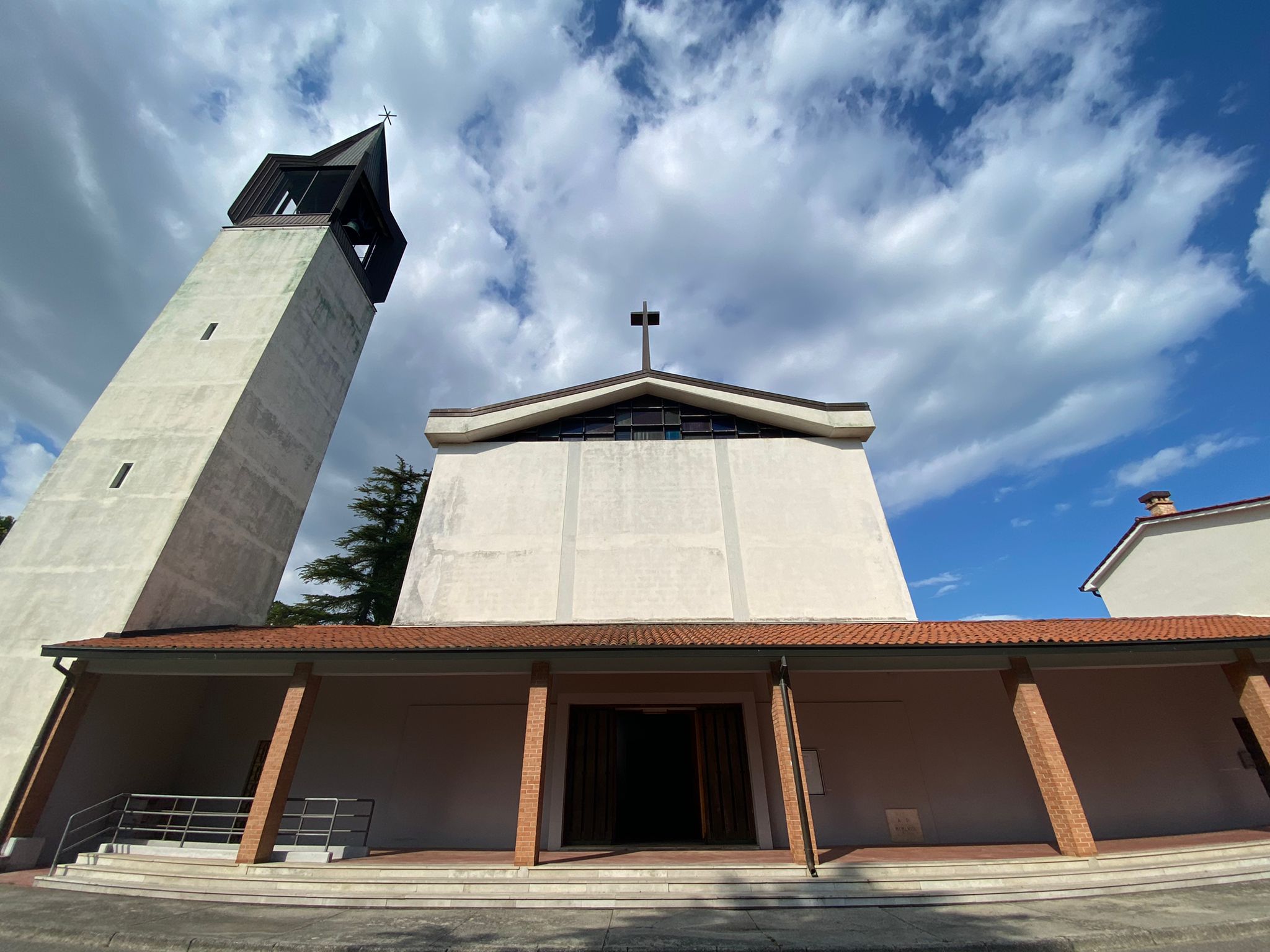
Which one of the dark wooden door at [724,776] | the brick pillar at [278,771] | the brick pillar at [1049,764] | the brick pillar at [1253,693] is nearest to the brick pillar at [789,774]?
the dark wooden door at [724,776]

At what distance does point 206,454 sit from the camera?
39.9 feet

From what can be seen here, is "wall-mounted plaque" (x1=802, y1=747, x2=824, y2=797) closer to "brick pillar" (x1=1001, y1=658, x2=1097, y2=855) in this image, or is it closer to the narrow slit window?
"brick pillar" (x1=1001, y1=658, x2=1097, y2=855)

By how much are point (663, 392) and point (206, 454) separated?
10679mm

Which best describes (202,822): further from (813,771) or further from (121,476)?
(813,771)

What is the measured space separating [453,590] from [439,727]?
9.34 ft

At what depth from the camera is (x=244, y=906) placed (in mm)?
6410

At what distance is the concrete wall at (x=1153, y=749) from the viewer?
9719 millimetres

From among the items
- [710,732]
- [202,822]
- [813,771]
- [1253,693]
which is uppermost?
[1253,693]

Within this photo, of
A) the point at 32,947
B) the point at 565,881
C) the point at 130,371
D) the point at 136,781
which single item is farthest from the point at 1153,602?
the point at 130,371

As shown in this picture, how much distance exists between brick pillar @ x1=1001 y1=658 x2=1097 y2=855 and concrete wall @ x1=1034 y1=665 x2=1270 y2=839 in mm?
2023

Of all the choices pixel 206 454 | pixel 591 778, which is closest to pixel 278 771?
pixel 591 778

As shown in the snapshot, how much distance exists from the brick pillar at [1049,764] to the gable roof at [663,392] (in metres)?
7.27

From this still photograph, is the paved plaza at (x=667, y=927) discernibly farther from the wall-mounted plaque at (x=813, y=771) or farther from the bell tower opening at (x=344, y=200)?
the bell tower opening at (x=344, y=200)

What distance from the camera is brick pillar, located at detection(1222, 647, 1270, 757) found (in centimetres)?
805
